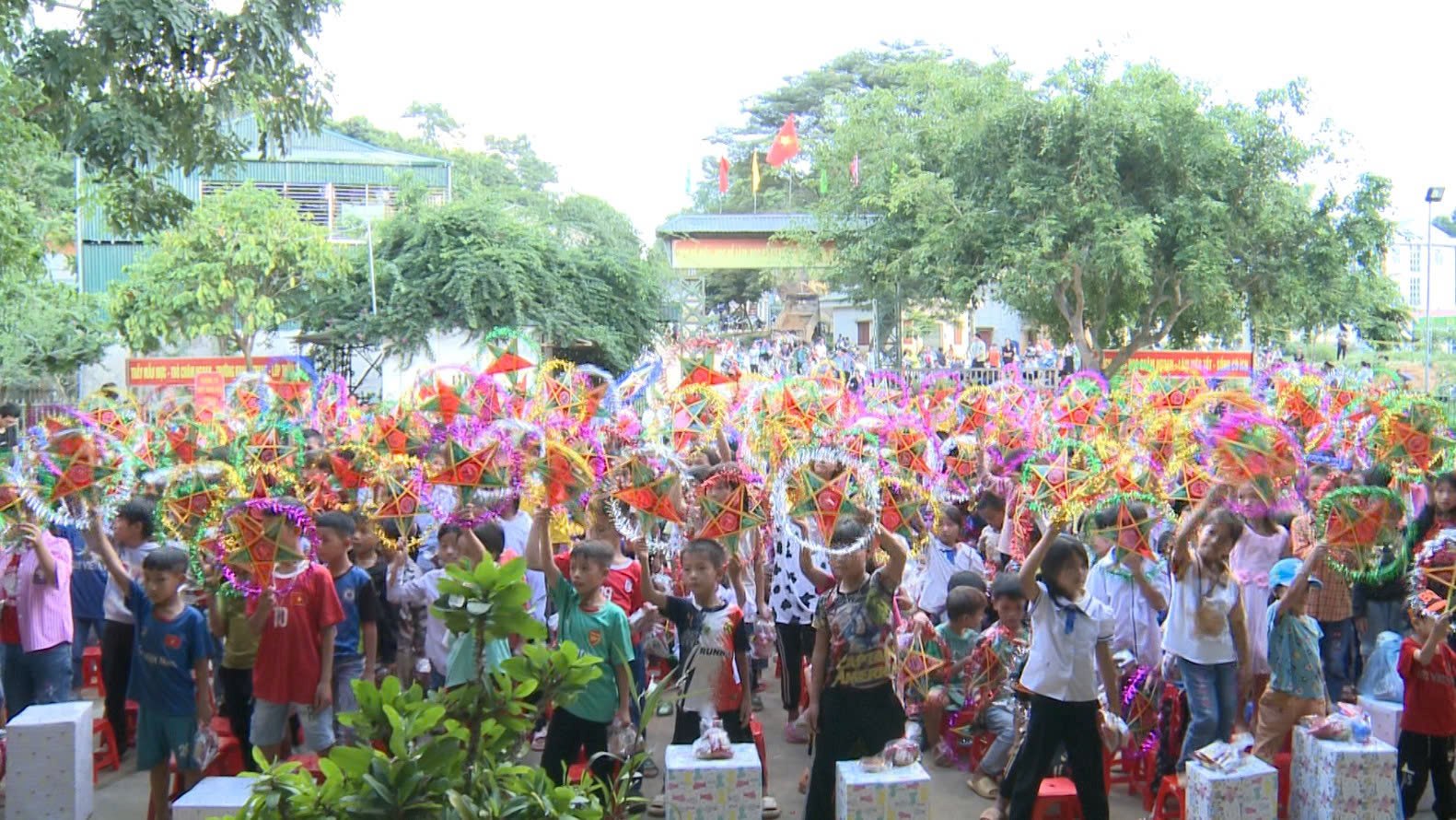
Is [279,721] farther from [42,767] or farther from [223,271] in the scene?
[223,271]

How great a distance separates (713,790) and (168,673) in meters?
2.33

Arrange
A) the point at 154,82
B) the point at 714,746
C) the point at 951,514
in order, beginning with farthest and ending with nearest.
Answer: the point at 154,82, the point at 951,514, the point at 714,746

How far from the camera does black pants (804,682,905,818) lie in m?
4.86

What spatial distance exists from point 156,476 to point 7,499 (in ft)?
3.29

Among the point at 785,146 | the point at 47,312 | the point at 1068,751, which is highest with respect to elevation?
the point at 785,146

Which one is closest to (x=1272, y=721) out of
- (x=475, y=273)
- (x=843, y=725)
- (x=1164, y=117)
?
(x=843, y=725)

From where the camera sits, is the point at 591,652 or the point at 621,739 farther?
the point at 621,739

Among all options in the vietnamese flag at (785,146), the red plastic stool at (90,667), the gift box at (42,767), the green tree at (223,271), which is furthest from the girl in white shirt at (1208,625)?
the vietnamese flag at (785,146)

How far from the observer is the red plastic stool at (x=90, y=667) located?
314 inches

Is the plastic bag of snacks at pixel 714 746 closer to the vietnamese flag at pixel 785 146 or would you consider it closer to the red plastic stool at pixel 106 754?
the red plastic stool at pixel 106 754

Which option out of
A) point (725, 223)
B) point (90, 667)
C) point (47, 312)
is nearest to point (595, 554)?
point (90, 667)

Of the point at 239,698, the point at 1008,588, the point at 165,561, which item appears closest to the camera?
the point at 165,561

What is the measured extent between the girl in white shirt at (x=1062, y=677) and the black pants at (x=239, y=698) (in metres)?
3.40

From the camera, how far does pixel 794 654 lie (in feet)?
22.0
